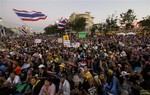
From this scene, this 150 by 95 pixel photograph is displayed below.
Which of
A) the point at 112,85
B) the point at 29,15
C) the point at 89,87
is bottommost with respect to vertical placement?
the point at 112,85

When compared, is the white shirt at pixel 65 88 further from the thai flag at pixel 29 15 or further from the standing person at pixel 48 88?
the thai flag at pixel 29 15

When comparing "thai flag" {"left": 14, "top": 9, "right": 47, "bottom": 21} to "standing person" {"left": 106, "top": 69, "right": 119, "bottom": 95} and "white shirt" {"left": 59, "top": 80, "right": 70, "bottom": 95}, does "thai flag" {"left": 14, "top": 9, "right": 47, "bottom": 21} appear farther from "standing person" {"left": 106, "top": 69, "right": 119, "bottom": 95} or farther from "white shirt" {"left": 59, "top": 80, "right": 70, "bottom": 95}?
"white shirt" {"left": 59, "top": 80, "right": 70, "bottom": 95}

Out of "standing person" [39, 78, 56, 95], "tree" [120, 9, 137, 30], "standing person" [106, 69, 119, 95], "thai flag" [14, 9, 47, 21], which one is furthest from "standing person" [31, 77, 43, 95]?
"tree" [120, 9, 137, 30]

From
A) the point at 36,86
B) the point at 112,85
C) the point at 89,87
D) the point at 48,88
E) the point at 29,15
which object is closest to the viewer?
the point at 48,88

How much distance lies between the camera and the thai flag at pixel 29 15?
61.6ft

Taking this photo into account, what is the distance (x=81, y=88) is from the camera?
21.9 feet

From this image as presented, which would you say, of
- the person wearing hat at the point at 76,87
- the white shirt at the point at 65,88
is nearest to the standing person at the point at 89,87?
the person wearing hat at the point at 76,87

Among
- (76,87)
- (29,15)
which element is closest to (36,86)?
(76,87)

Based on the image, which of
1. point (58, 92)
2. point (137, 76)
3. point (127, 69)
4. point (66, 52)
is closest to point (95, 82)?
point (58, 92)

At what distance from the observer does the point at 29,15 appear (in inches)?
757

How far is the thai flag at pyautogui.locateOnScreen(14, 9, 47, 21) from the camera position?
18.8 metres

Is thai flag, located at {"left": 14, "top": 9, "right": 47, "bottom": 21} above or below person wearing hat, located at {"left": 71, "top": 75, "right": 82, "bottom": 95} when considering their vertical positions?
above

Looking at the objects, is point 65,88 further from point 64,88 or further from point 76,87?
point 76,87

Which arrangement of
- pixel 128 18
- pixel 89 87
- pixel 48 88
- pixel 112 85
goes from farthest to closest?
pixel 128 18 < pixel 112 85 < pixel 89 87 < pixel 48 88
